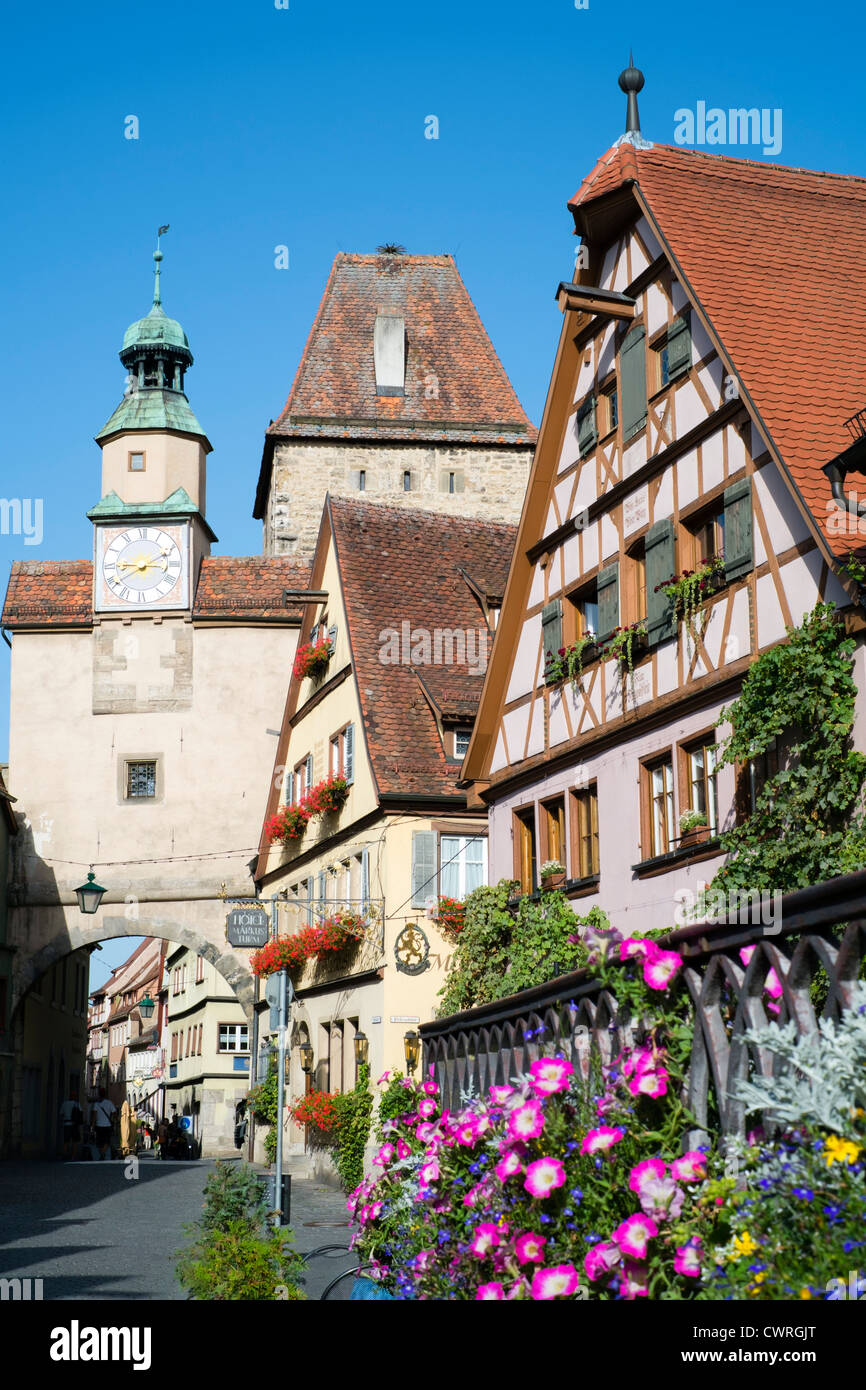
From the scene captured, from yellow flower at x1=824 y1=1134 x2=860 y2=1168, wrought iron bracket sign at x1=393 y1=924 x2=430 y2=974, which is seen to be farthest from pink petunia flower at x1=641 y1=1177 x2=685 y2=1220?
wrought iron bracket sign at x1=393 y1=924 x2=430 y2=974

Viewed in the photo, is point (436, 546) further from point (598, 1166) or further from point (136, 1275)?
point (598, 1166)

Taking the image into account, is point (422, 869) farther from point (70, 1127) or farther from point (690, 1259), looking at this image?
point (70, 1127)

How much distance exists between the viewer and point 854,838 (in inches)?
444

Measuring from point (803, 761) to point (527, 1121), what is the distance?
7.48 m

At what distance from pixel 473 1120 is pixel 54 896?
29808mm

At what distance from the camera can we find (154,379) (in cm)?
3941

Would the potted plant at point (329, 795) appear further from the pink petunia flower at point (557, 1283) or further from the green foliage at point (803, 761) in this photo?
the pink petunia flower at point (557, 1283)

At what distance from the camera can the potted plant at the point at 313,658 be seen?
26031 mm

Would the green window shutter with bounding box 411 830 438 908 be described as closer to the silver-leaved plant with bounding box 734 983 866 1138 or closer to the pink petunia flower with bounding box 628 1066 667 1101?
the pink petunia flower with bounding box 628 1066 667 1101

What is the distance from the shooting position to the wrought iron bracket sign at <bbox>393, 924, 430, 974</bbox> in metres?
21.9

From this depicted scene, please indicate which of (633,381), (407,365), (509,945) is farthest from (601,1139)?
(407,365)

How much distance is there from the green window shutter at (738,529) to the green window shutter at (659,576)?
98 centimetres
